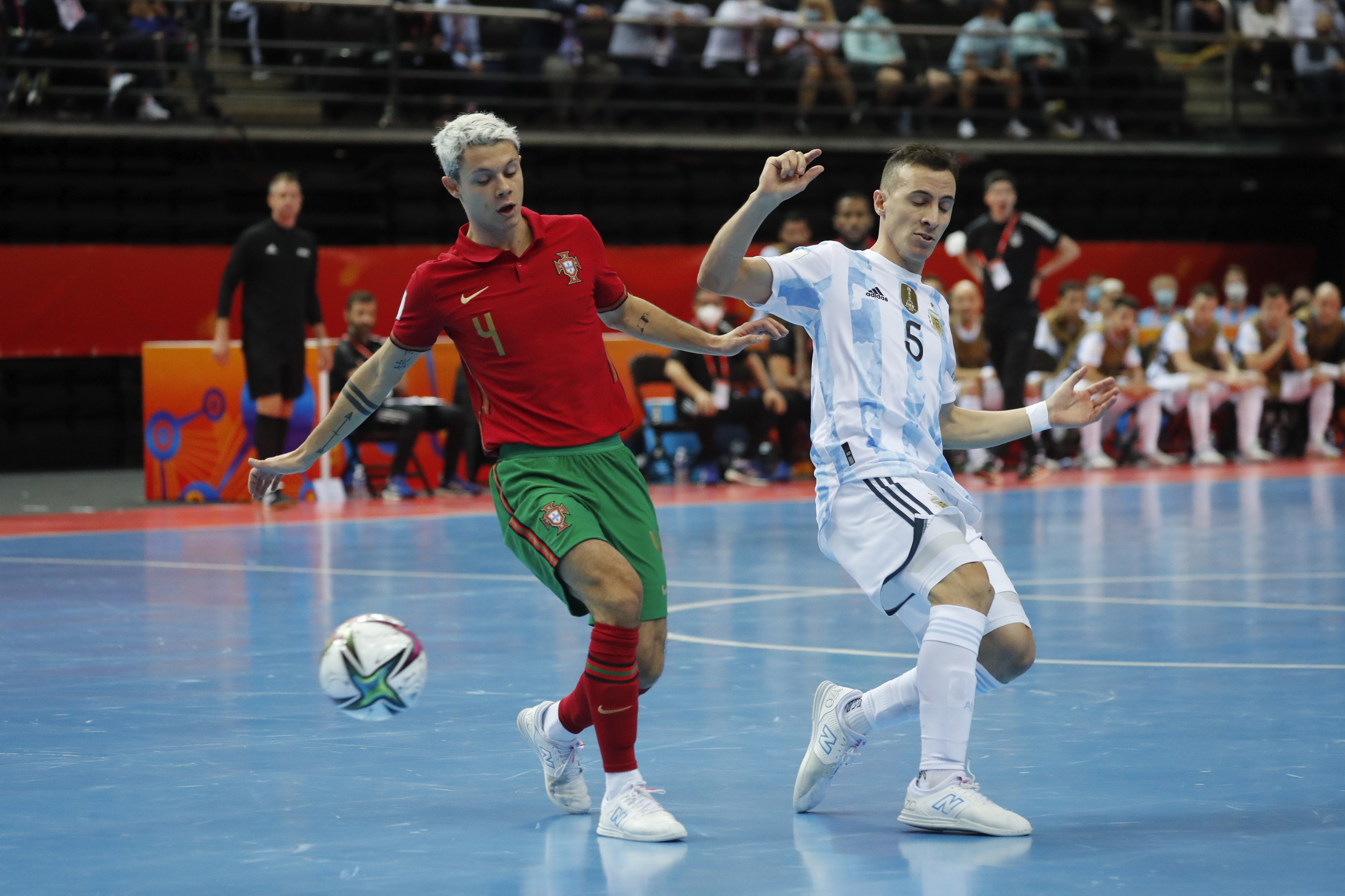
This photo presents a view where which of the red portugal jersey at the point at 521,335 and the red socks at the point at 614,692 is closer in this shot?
the red socks at the point at 614,692

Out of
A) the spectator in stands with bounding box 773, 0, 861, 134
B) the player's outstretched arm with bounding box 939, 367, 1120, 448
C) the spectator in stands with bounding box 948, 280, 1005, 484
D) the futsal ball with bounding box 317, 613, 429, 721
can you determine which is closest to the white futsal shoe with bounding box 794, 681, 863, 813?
the player's outstretched arm with bounding box 939, 367, 1120, 448

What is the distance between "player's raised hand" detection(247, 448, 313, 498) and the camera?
4.64 m

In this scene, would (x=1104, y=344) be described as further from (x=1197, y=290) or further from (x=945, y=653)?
(x=945, y=653)

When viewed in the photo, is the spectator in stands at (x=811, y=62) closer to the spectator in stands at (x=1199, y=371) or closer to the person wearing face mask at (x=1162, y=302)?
the person wearing face mask at (x=1162, y=302)

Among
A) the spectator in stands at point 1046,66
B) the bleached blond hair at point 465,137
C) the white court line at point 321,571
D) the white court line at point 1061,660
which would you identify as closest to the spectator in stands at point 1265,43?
the spectator in stands at point 1046,66

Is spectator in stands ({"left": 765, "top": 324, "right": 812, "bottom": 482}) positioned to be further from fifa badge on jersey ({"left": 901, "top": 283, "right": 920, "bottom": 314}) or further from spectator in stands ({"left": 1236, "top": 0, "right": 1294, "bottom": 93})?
fifa badge on jersey ({"left": 901, "top": 283, "right": 920, "bottom": 314})

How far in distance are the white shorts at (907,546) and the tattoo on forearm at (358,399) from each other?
1333 mm

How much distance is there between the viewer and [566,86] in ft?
57.9

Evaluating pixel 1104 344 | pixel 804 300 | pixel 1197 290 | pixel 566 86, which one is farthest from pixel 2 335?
pixel 804 300

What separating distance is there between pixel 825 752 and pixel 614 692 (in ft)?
1.90

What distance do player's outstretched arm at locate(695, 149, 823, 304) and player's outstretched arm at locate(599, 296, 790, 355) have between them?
0.30 m

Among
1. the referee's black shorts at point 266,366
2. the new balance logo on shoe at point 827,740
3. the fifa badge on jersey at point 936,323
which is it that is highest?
the fifa badge on jersey at point 936,323

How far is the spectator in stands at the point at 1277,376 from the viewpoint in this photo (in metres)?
17.0

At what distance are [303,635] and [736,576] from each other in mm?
2660
